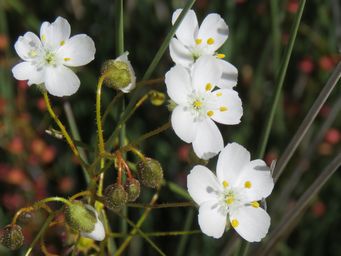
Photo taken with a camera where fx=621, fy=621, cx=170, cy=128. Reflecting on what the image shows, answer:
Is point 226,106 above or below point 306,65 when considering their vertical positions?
above

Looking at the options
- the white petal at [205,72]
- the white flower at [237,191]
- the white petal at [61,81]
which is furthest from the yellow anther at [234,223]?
the white petal at [61,81]

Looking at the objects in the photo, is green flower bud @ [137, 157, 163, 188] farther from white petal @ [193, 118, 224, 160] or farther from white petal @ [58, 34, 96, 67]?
white petal @ [58, 34, 96, 67]

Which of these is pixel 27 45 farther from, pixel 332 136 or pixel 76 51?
pixel 332 136

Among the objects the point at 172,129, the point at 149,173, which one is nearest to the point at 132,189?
the point at 149,173

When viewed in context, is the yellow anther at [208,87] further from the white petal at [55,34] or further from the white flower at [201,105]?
the white petal at [55,34]

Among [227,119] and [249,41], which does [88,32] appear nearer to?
[249,41]

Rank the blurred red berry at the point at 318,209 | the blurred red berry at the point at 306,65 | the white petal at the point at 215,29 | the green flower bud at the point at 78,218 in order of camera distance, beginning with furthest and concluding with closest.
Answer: the blurred red berry at the point at 306,65 → the blurred red berry at the point at 318,209 → the white petal at the point at 215,29 → the green flower bud at the point at 78,218
